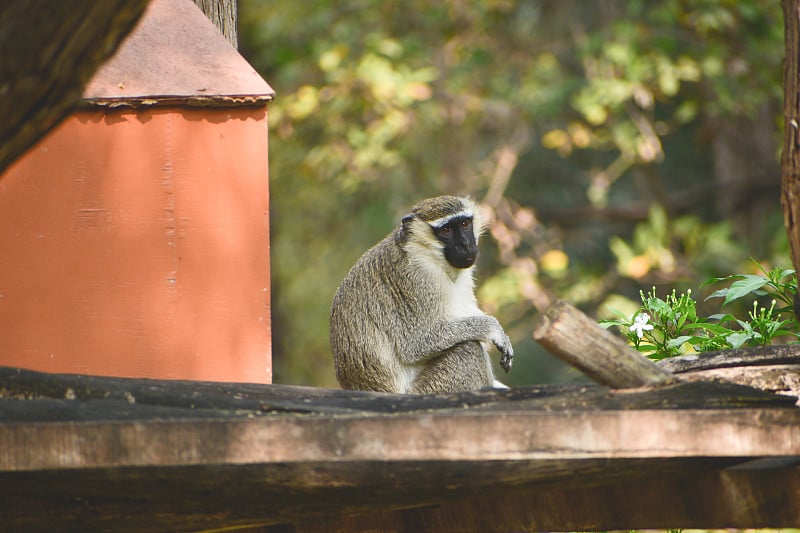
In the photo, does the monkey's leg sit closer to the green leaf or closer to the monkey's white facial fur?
the monkey's white facial fur

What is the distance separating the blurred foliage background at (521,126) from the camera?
1105cm

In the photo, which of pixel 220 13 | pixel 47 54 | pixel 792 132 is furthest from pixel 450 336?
pixel 47 54

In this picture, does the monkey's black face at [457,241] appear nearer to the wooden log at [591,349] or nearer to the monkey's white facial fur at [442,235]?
the monkey's white facial fur at [442,235]

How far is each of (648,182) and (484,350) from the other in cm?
818

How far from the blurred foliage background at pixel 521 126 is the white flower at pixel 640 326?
574 cm

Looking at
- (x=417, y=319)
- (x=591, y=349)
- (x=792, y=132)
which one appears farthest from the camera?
(x=417, y=319)

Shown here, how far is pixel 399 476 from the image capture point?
2645mm

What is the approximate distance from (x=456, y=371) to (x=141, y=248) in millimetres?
1571

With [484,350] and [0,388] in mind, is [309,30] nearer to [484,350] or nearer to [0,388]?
[484,350]

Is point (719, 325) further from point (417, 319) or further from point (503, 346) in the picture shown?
point (417, 319)

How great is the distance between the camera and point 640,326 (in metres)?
4.12

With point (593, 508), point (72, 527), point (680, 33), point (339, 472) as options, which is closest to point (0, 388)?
point (72, 527)

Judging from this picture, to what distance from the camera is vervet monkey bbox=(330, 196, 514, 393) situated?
16.3 ft

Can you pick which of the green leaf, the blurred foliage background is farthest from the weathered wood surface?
the blurred foliage background
